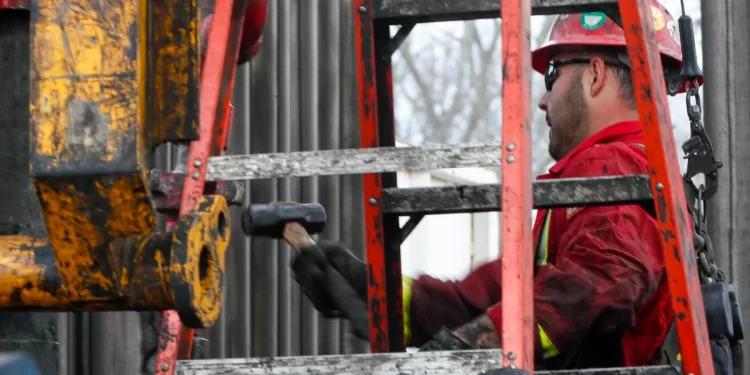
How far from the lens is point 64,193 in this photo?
1867mm

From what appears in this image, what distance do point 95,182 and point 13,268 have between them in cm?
25

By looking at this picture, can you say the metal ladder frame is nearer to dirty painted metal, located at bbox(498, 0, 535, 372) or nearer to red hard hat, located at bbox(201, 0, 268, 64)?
dirty painted metal, located at bbox(498, 0, 535, 372)

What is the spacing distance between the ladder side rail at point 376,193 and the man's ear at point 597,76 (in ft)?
2.60

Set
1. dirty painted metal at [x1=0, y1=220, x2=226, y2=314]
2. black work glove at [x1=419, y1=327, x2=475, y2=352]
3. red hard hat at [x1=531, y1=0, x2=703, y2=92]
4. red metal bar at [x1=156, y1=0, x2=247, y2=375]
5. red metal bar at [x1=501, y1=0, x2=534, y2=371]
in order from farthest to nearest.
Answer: red hard hat at [x1=531, y1=0, x2=703, y2=92], black work glove at [x1=419, y1=327, x2=475, y2=352], red metal bar at [x1=156, y1=0, x2=247, y2=375], red metal bar at [x1=501, y1=0, x2=534, y2=371], dirty painted metal at [x1=0, y1=220, x2=226, y2=314]

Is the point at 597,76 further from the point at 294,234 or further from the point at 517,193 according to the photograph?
the point at 517,193

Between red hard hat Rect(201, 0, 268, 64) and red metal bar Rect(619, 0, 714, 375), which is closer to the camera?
red metal bar Rect(619, 0, 714, 375)

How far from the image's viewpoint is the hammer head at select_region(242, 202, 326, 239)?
139 inches

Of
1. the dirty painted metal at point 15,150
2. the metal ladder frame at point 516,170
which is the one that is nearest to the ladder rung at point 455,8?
the metal ladder frame at point 516,170

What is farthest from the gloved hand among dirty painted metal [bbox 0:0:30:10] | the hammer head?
dirty painted metal [bbox 0:0:30:10]

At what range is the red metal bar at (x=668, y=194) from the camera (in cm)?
292

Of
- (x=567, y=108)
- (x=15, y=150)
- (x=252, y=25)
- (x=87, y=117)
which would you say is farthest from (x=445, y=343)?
(x=87, y=117)

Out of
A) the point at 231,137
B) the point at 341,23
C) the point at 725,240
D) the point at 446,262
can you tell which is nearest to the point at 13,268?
the point at 231,137

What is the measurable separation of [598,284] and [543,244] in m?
0.46

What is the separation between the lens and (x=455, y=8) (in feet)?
11.3
